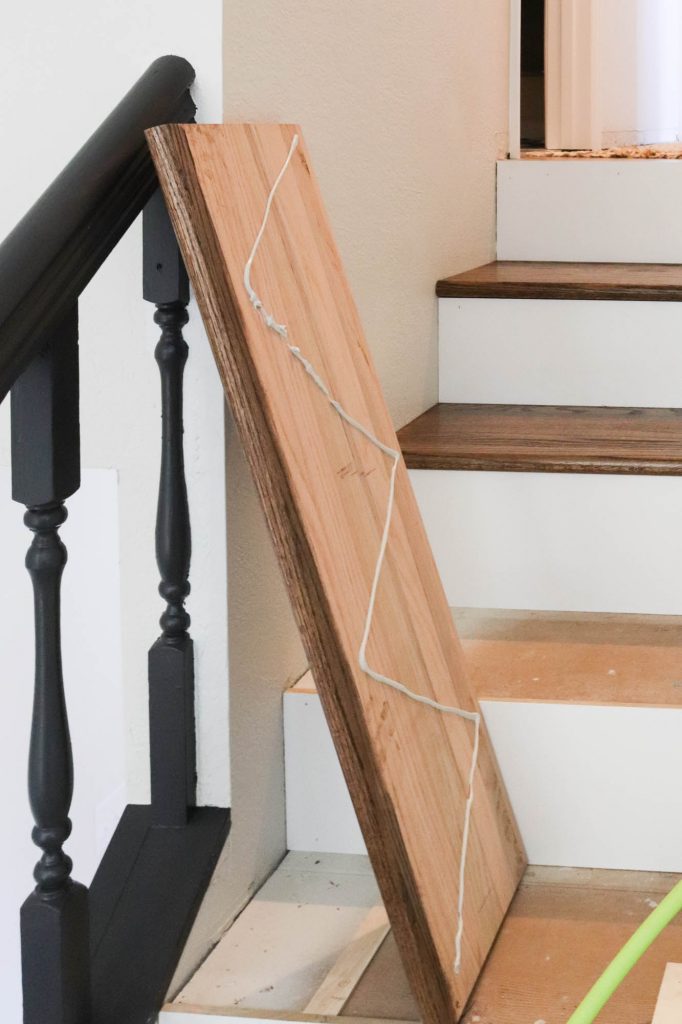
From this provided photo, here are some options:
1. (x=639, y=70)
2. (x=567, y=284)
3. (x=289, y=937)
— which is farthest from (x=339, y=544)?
(x=639, y=70)

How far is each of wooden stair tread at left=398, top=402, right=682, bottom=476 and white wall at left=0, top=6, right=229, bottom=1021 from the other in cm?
45

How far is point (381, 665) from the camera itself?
3.64ft

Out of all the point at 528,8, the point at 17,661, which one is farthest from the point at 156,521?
the point at 528,8

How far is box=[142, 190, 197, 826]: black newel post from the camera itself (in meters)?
1.16

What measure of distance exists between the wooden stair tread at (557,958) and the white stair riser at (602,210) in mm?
1450

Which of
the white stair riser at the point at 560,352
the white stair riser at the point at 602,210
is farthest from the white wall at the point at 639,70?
the white stair riser at the point at 560,352

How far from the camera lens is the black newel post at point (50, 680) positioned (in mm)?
951

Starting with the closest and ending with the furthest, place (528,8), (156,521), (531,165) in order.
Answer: (156,521), (531,165), (528,8)

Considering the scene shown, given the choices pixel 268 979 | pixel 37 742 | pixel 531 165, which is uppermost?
pixel 531 165

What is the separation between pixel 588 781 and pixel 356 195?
30.9 inches

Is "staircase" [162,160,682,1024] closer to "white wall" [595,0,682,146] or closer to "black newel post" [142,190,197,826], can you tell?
"black newel post" [142,190,197,826]

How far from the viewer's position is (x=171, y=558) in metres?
1.20

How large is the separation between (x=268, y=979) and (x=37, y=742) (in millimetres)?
354

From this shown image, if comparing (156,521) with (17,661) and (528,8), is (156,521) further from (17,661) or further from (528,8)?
(528,8)
